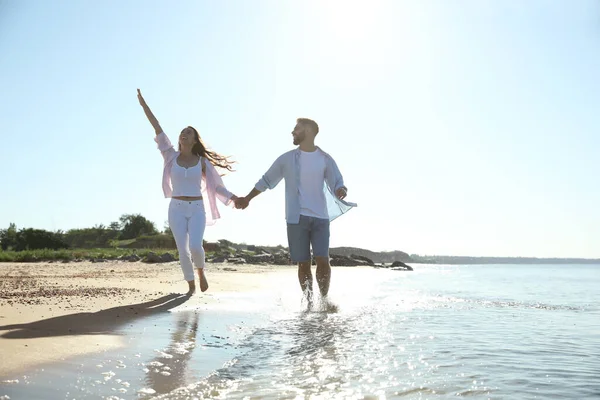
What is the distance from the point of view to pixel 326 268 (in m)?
6.58

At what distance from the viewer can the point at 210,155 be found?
752 centimetres

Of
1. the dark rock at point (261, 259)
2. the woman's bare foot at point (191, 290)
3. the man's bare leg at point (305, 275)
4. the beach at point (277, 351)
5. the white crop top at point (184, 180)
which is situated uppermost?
the white crop top at point (184, 180)

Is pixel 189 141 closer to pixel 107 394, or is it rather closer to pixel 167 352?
pixel 167 352

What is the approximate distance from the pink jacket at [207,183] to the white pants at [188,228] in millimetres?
361

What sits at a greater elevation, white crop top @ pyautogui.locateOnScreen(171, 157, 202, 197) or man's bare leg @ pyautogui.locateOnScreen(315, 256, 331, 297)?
white crop top @ pyautogui.locateOnScreen(171, 157, 202, 197)

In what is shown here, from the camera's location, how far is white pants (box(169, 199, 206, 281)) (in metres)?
7.01

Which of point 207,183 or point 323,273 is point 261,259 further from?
point 323,273

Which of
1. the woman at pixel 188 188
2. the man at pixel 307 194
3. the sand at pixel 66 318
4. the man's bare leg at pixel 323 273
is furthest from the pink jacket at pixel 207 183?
the man's bare leg at pixel 323 273

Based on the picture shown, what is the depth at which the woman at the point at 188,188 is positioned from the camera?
7031mm

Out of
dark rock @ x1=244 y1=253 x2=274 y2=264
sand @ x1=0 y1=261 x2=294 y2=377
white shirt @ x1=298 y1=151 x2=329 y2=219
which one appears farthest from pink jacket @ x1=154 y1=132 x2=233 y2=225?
dark rock @ x1=244 y1=253 x2=274 y2=264

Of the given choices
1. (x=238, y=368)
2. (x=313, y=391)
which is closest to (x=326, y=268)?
(x=238, y=368)

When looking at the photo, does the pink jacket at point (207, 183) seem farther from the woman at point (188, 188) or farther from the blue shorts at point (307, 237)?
the blue shorts at point (307, 237)

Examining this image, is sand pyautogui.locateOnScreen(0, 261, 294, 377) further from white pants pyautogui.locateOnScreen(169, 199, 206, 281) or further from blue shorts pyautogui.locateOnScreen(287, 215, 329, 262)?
blue shorts pyautogui.locateOnScreen(287, 215, 329, 262)

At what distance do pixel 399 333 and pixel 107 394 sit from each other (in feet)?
8.17
